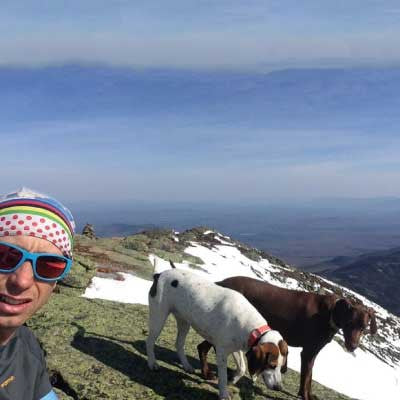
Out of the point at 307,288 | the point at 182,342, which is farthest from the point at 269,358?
the point at 307,288

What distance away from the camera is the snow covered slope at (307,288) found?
1816 cm

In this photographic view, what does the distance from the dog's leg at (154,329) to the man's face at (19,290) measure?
7465 mm

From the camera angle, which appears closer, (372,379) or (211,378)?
(211,378)

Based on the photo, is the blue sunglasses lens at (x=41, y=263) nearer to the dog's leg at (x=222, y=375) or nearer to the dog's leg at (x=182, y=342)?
the dog's leg at (x=222, y=375)

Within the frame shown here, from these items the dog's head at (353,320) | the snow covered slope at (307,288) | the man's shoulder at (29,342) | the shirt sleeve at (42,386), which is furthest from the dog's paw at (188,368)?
the man's shoulder at (29,342)

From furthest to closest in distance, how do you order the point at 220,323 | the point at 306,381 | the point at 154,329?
the point at 306,381
the point at 154,329
the point at 220,323

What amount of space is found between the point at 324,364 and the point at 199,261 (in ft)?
50.6

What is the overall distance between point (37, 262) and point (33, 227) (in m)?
→ 0.24

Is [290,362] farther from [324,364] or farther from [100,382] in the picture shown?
[100,382]

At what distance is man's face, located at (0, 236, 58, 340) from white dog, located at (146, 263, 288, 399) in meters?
6.12

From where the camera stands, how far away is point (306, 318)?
11.6m

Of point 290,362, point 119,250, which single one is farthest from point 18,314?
point 119,250

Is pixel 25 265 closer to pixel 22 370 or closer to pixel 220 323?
pixel 22 370

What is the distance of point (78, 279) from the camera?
58.2ft
